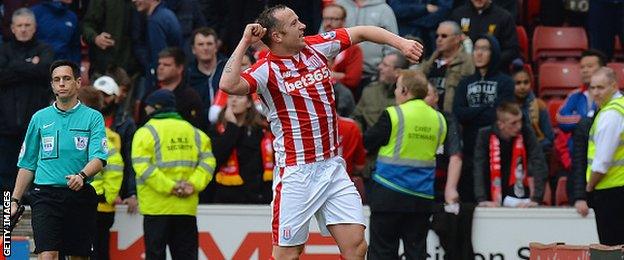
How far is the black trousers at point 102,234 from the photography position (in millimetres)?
13859

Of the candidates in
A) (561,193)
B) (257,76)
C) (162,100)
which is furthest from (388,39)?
(561,193)

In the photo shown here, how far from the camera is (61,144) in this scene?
38.6 ft

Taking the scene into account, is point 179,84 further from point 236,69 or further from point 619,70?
point 236,69

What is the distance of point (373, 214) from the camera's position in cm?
1289

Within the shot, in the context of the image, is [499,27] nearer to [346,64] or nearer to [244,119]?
[346,64]

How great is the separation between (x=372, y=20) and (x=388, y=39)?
242 inches

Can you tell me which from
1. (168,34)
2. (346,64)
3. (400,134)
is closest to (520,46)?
(346,64)

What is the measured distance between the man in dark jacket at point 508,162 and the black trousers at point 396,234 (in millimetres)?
1215

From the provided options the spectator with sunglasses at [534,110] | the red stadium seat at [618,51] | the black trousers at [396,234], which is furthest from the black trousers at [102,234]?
the red stadium seat at [618,51]

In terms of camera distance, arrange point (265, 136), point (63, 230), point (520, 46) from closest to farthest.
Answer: point (63, 230), point (265, 136), point (520, 46)

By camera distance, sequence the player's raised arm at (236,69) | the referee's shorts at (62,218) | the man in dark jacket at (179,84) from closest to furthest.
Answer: the player's raised arm at (236,69)
the referee's shorts at (62,218)
the man in dark jacket at (179,84)

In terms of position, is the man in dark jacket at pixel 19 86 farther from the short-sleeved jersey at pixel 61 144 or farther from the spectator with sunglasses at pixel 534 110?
the spectator with sunglasses at pixel 534 110

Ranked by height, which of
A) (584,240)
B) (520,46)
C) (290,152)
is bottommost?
(584,240)

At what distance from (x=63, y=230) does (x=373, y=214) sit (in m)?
2.75
